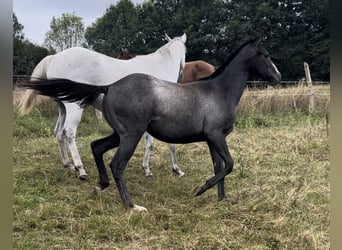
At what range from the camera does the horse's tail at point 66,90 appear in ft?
9.57

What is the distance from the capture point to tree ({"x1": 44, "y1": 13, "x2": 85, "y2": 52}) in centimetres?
721

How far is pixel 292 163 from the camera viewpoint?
453 centimetres

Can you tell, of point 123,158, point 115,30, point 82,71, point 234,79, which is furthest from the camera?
point 115,30

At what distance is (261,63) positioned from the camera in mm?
3725

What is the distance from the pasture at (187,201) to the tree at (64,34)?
2.34m

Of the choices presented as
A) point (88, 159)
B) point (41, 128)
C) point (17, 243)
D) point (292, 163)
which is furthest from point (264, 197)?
point (41, 128)

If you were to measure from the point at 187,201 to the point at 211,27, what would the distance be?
11.4ft

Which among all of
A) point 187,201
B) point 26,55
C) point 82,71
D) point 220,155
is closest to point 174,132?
point 220,155

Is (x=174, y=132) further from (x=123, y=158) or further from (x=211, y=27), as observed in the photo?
(x=211, y=27)

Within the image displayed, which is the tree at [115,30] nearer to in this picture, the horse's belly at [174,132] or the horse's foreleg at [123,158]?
the horse's belly at [174,132]

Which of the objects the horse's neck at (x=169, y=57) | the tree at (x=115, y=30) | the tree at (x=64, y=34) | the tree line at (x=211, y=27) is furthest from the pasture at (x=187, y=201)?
the tree at (x=64, y=34)

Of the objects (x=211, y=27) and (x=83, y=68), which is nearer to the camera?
(x=83, y=68)

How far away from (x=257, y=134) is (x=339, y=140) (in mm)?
6015

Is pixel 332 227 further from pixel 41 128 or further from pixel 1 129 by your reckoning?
pixel 41 128
